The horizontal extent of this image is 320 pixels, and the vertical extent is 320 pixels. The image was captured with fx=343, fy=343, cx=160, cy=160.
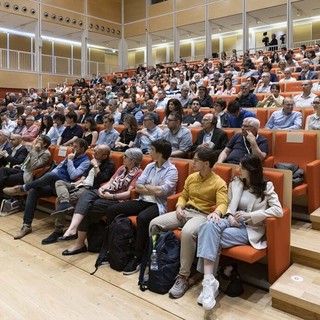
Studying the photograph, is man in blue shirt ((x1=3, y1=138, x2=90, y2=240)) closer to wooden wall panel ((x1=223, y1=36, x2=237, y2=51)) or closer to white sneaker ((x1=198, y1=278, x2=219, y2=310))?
white sneaker ((x1=198, y1=278, x2=219, y2=310))

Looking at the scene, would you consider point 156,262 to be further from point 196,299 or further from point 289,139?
point 289,139

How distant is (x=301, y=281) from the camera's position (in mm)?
1760

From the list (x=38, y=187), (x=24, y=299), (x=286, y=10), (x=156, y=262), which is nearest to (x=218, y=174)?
(x=156, y=262)

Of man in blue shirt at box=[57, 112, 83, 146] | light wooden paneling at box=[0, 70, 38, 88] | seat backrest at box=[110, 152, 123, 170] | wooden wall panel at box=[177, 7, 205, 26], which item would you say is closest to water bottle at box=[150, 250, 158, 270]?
seat backrest at box=[110, 152, 123, 170]

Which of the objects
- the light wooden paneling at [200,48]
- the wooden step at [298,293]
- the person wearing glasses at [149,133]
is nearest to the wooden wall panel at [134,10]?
the light wooden paneling at [200,48]

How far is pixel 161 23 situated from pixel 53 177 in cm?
1193

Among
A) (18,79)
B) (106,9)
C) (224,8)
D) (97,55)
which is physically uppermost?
(106,9)

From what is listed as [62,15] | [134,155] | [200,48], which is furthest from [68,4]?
[134,155]

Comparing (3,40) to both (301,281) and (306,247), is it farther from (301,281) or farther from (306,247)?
(301,281)

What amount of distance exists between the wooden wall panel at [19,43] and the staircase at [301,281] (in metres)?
12.7

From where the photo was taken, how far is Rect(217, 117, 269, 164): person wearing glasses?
2541 millimetres

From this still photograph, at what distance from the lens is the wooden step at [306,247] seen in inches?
73.9

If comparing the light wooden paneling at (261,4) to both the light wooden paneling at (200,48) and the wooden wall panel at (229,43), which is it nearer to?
the wooden wall panel at (229,43)

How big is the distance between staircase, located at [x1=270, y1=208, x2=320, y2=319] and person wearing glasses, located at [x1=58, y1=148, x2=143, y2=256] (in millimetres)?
1178
